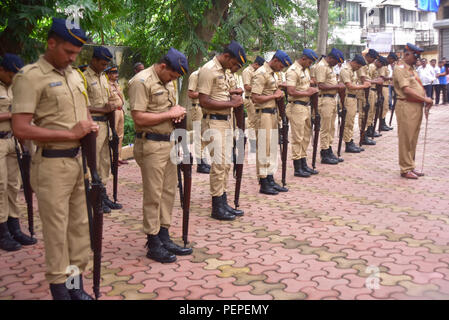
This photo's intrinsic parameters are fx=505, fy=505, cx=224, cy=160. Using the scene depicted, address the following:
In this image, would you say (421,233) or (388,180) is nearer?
(421,233)

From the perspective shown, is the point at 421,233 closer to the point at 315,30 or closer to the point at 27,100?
the point at 27,100

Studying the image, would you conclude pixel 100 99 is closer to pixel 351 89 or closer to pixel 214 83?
pixel 214 83

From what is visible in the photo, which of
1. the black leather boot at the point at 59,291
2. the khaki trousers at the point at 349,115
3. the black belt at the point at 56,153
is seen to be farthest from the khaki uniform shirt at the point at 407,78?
the black leather boot at the point at 59,291

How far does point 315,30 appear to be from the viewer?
28.2 metres

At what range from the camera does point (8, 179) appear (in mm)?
5484

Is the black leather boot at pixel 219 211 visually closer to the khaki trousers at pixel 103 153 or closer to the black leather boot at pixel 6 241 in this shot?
the khaki trousers at pixel 103 153

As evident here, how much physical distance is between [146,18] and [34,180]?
8248 millimetres

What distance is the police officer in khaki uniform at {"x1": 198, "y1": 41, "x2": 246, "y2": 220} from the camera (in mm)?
6113

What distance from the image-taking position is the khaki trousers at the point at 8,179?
5262 millimetres

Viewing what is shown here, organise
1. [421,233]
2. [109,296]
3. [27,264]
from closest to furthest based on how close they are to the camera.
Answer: [109,296] < [27,264] < [421,233]

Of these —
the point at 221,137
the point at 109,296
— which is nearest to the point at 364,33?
the point at 221,137

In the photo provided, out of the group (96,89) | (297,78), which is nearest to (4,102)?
(96,89)

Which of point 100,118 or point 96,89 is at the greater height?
point 96,89

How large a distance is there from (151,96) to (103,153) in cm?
272
